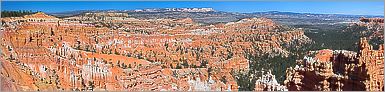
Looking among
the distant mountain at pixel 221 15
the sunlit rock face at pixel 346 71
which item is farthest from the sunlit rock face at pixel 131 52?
the sunlit rock face at pixel 346 71

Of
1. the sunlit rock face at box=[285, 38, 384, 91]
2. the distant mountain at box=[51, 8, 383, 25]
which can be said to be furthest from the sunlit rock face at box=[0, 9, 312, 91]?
the sunlit rock face at box=[285, 38, 384, 91]

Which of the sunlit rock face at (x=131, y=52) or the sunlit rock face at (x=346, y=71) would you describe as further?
the sunlit rock face at (x=131, y=52)

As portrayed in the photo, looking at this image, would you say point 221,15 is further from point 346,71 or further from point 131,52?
point 346,71

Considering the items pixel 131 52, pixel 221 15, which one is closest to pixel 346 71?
pixel 221 15

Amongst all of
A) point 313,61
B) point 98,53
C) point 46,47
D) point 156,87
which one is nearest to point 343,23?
point 313,61

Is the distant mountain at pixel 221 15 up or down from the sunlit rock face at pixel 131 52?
up

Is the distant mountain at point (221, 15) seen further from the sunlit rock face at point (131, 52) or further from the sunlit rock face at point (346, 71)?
the sunlit rock face at point (346, 71)

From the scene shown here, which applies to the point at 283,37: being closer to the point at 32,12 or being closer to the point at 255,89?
the point at 255,89

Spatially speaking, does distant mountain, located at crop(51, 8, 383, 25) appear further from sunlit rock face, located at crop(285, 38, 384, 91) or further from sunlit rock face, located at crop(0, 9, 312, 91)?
sunlit rock face, located at crop(285, 38, 384, 91)
